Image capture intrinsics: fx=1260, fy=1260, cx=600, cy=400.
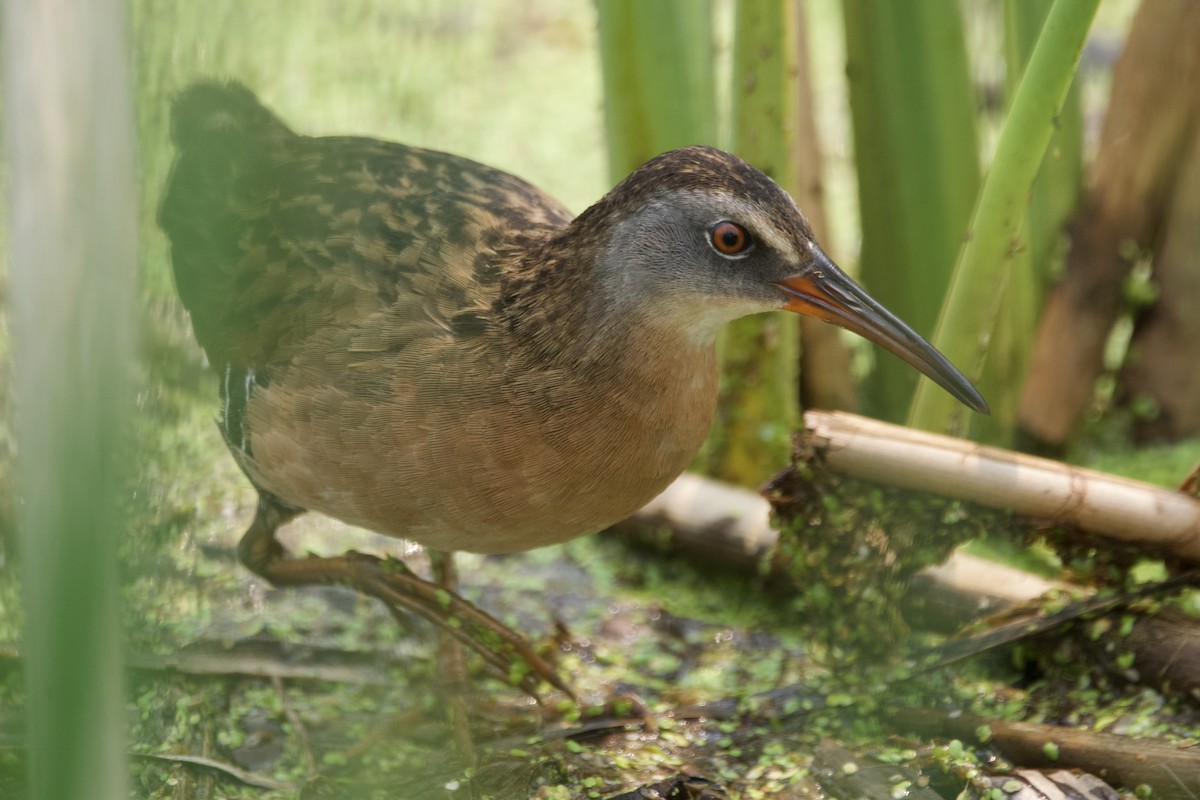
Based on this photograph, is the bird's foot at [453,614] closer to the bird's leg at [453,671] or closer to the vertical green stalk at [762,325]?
the bird's leg at [453,671]

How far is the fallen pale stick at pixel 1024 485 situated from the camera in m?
2.32

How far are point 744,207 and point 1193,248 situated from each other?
5.44 ft

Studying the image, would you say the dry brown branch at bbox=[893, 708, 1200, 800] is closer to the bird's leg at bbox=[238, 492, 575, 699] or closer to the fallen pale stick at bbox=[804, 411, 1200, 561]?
the fallen pale stick at bbox=[804, 411, 1200, 561]

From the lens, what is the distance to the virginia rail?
2117mm

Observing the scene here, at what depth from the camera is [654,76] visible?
9.41ft

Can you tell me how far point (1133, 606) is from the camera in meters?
2.44

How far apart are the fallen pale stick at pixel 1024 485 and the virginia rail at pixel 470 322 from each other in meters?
0.21

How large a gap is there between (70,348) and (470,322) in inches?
57.9

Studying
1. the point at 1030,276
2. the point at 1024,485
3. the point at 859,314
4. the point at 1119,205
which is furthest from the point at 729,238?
the point at 1119,205

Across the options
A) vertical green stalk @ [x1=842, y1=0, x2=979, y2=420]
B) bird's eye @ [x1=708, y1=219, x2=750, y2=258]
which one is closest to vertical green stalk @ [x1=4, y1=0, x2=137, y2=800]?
bird's eye @ [x1=708, y1=219, x2=750, y2=258]

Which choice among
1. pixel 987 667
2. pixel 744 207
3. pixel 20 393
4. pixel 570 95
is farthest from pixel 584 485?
pixel 570 95

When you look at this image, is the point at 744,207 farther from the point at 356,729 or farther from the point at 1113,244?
the point at 1113,244

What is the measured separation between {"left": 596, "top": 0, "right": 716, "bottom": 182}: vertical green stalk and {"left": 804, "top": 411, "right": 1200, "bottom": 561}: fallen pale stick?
2.96 feet

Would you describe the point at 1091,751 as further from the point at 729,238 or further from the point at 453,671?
the point at 453,671
